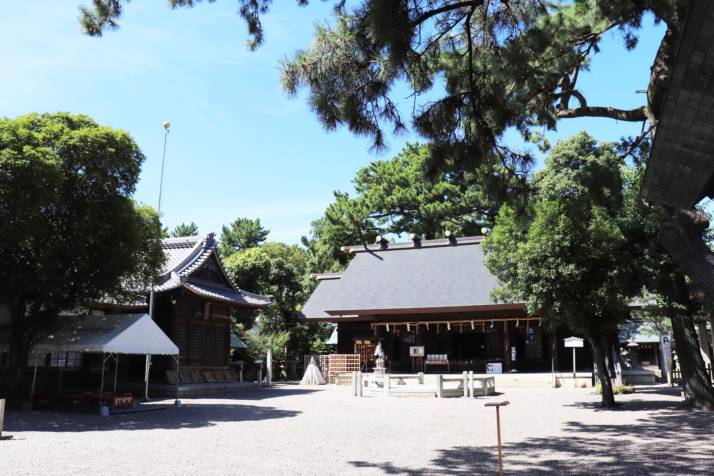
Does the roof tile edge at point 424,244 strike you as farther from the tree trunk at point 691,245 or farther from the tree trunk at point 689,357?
the tree trunk at point 691,245

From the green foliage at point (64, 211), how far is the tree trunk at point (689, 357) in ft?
42.6

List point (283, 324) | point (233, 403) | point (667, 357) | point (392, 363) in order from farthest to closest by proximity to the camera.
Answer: point (283, 324) < point (392, 363) < point (667, 357) < point (233, 403)

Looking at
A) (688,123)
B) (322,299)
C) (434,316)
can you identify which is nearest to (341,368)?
(322,299)

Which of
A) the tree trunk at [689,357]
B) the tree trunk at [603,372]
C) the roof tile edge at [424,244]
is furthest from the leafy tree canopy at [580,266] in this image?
the roof tile edge at [424,244]

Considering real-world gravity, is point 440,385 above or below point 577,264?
below

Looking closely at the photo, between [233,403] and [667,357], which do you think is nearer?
[233,403]

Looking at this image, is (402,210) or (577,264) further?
(402,210)

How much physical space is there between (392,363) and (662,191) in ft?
67.2

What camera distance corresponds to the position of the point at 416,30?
640 cm

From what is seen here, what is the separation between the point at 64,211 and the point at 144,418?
5.03 meters

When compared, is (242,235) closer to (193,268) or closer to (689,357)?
(193,268)

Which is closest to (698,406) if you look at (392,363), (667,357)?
(667,357)

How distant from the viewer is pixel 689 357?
12680 mm

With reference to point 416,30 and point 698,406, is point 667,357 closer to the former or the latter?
point 698,406
